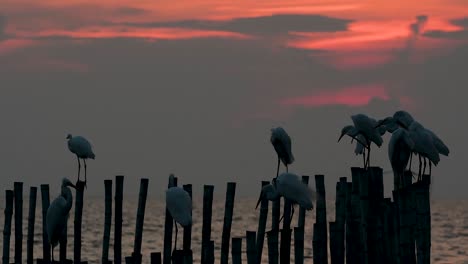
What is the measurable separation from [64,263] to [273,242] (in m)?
3.25

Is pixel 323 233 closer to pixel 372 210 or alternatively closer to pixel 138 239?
pixel 372 210

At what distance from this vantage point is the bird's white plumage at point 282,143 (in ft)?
78.3

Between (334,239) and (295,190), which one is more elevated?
(295,190)

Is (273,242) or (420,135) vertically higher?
(420,135)

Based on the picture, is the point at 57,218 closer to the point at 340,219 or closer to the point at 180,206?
the point at 180,206

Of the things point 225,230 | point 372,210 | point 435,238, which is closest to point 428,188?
point 372,210

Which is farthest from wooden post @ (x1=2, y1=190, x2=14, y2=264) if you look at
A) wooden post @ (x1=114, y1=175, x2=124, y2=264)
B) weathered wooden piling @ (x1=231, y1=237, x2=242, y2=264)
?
weathered wooden piling @ (x1=231, y1=237, x2=242, y2=264)

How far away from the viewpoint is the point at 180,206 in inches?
746

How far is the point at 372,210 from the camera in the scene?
16.6m

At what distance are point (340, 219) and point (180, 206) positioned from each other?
9.09 ft

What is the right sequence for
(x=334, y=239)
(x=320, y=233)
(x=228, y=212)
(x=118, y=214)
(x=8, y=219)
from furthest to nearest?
(x=8, y=219) < (x=118, y=214) < (x=228, y=212) < (x=334, y=239) < (x=320, y=233)

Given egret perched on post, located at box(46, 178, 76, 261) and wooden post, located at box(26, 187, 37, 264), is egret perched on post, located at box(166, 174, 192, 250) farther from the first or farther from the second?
wooden post, located at box(26, 187, 37, 264)

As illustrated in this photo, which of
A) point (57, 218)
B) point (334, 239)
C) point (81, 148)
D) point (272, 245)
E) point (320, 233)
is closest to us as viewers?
point (272, 245)

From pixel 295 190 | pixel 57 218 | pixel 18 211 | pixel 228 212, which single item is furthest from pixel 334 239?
pixel 18 211
